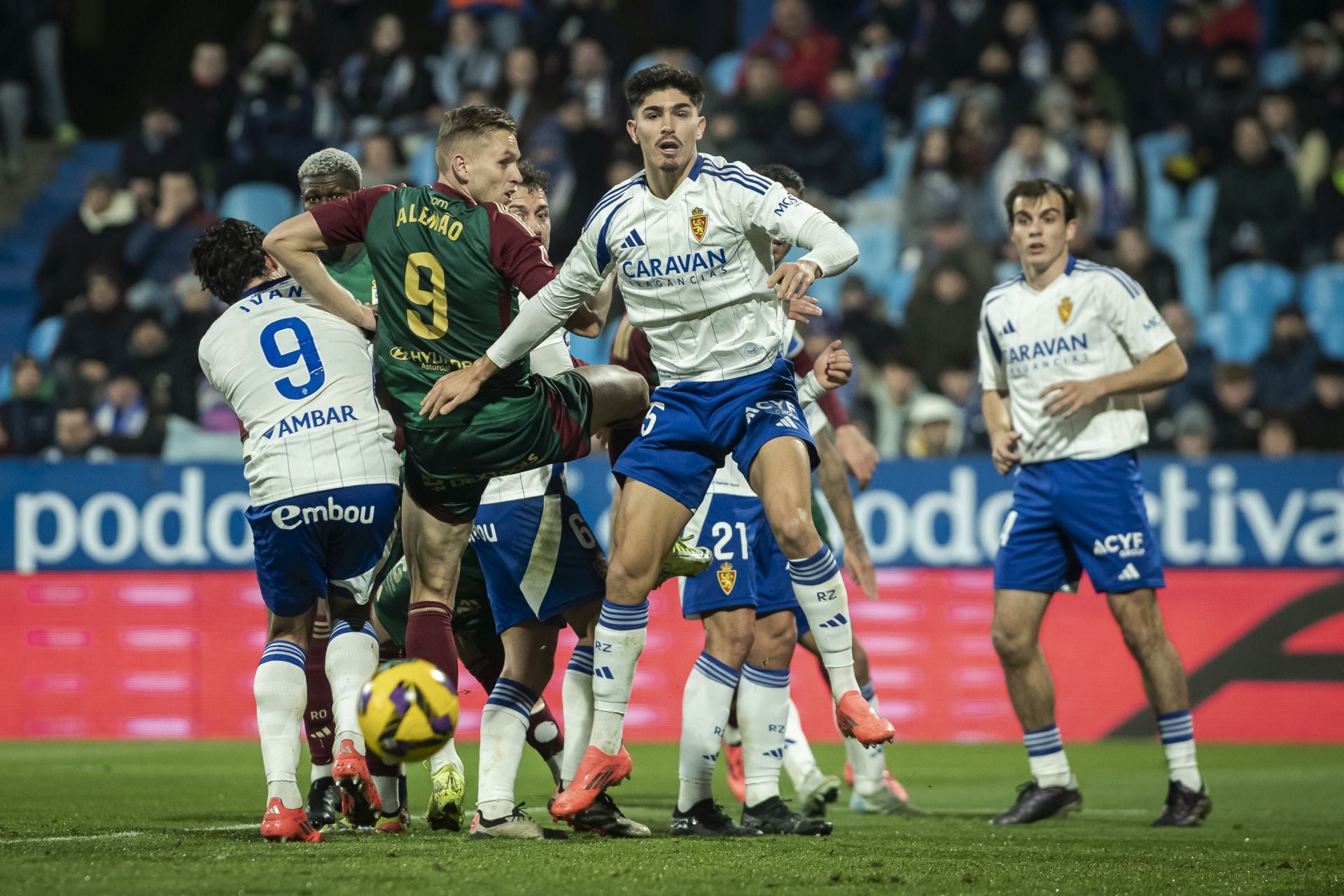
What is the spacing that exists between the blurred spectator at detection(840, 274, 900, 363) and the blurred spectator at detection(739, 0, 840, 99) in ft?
10.5

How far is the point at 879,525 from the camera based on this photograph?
1134 cm

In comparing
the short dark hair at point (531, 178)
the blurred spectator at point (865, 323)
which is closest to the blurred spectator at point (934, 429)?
the blurred spectator at point (865, 323)

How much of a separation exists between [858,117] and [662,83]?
35.6 feet

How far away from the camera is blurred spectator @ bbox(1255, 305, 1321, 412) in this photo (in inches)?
527

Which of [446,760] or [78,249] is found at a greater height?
[78,249]

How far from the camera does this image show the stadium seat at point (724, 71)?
17.1m

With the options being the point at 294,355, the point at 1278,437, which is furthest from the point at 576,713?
the point at 1278,437

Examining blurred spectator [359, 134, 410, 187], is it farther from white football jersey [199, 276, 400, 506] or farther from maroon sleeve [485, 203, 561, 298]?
maroon sleeve [485, 203, 561, 298]

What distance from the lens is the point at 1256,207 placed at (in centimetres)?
1487

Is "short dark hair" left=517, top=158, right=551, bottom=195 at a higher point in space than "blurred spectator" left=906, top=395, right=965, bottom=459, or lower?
higher

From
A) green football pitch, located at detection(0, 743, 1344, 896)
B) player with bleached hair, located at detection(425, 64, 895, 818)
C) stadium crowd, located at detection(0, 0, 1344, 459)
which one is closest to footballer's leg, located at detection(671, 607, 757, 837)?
green football pitch, located at detection(0, 743, 1344, 896)

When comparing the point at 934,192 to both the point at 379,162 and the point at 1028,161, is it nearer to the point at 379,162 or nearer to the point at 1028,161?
the point at 1028,161

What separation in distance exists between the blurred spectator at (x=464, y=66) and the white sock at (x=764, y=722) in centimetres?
1099

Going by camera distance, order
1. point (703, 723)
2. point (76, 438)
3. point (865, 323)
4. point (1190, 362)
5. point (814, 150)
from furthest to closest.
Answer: point (814, 150) → point (865, 323) → point (1190, 362) → point (76, 438) → point (703, 723)
